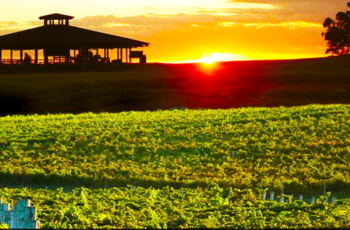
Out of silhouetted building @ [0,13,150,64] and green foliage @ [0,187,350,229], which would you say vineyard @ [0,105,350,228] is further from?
silhouetted building @ [0,13,150,64]

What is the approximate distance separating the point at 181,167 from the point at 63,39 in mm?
52705

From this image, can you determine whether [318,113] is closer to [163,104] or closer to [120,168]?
[120,168]

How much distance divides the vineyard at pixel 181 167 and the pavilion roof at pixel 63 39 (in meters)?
40.0

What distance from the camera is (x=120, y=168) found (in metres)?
27.0

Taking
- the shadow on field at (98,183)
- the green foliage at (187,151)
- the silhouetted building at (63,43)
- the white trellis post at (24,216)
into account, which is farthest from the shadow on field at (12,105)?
the white trellis post at (24,216)

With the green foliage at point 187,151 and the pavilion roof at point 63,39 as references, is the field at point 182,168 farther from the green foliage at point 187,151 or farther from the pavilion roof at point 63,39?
the pavilion roof at point 63,39

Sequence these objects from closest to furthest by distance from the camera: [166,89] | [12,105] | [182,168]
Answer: [182,168]
[12,105]
[166,89]

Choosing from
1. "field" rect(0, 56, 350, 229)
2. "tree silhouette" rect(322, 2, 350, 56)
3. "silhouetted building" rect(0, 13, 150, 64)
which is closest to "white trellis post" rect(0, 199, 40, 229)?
"field" rect(0, 56, 350, 229)

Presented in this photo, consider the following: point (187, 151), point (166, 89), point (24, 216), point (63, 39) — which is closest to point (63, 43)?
point (63, 39)

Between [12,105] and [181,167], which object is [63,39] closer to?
[12,105]

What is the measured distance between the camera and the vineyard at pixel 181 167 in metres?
18.0

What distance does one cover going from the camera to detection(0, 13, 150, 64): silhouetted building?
7838 centimetres

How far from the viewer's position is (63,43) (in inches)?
3078

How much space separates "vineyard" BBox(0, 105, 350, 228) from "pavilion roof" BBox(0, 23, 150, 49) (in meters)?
40.0
